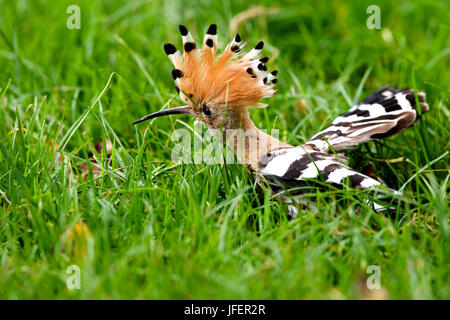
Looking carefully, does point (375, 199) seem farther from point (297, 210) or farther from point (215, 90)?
point (215, 90)

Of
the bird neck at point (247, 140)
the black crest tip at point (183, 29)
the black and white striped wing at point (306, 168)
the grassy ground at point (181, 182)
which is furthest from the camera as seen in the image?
the bird neck at point (247, 140)

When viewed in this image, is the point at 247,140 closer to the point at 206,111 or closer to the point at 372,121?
the point at 206,111

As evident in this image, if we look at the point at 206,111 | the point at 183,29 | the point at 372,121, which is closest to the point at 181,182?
the point at 206,111

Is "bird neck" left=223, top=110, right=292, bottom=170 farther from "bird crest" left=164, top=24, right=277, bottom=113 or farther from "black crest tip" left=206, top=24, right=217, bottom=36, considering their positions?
"black crest tip" left=206, top=24, right=217, bottom=36

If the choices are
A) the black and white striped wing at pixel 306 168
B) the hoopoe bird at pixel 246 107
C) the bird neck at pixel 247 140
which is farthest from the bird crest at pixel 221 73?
the black and white striped wing at pixel 306 168

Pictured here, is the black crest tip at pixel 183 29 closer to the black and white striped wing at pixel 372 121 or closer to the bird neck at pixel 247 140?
the bird neck at pixel 247 140
